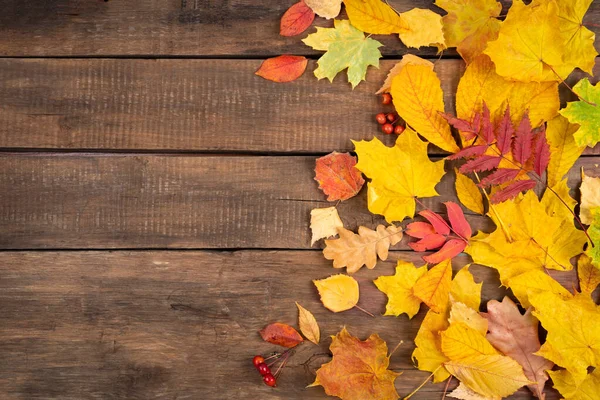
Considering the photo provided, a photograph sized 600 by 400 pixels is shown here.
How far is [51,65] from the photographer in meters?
1.25

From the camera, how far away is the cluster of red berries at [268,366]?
1.23 meters

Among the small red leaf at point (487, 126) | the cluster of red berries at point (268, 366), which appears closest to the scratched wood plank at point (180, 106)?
the small red leaf at point (487, 126)

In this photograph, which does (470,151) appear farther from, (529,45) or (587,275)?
(587,275)

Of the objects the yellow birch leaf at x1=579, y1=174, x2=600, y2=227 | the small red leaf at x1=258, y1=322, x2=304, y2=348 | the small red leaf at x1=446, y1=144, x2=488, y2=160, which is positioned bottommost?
the small red leaf at x1=258, y1=322, x2=304, y2=348

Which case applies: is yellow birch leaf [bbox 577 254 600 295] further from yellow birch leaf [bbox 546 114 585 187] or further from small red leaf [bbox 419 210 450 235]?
small red leaf [bbox 419 210 450 235]

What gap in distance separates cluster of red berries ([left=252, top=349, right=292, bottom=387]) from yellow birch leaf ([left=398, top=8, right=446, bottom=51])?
72 centimetres

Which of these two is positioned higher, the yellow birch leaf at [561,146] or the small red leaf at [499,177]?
the yellow birch leaf at [561,146]

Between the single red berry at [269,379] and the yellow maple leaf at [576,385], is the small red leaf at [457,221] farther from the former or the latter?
the single red berry at [269,379]

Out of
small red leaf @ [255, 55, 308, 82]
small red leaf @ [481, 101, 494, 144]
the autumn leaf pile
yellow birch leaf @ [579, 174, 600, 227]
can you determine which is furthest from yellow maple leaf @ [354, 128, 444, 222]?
yellow birch leaf @ [579, 174, 600, 227]

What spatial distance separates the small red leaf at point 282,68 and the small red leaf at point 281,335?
1.76 ft

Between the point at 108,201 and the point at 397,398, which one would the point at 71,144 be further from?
the point at 397,398

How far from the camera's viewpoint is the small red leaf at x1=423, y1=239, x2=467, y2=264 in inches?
48.2

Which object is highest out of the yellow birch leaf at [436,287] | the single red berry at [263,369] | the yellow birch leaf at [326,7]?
the yellow birch leaf at [326,7]

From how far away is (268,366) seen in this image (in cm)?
125
